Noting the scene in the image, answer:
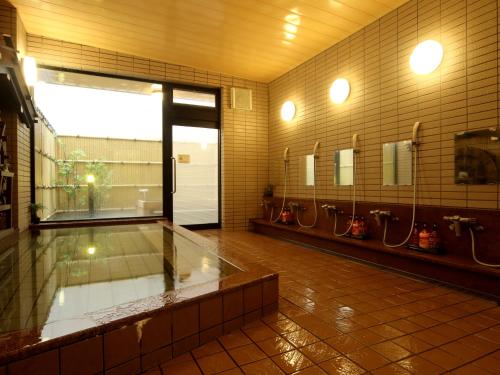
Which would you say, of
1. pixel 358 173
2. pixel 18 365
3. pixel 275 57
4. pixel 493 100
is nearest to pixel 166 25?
pixel 275 57

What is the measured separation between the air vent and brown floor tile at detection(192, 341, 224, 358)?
15.0 ft

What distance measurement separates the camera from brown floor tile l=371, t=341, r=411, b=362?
151 centimetres

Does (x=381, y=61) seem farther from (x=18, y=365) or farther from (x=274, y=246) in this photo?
(x=18, y=365)

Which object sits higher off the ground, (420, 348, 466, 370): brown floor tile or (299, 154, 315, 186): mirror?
(299, 154, 315, 186): mirror

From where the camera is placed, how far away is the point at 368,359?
4.90ft

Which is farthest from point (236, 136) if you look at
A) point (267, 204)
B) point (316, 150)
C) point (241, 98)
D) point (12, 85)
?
point (12, 85)

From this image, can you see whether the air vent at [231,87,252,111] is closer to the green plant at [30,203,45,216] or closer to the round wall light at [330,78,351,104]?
the round wall light at [330,78,351,104]

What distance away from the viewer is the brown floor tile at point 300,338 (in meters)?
1.65

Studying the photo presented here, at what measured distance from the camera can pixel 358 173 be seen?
3.86 m

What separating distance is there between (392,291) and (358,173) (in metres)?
1.74

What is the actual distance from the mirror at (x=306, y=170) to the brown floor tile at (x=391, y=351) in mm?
3155

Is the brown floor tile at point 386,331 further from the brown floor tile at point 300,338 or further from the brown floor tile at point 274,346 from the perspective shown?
the brown floor tile at point 274,346

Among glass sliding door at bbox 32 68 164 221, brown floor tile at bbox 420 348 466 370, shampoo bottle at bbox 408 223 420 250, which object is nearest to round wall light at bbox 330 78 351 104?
shampoo bottle at bbox 408 223 420 250

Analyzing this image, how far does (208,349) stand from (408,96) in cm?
313
